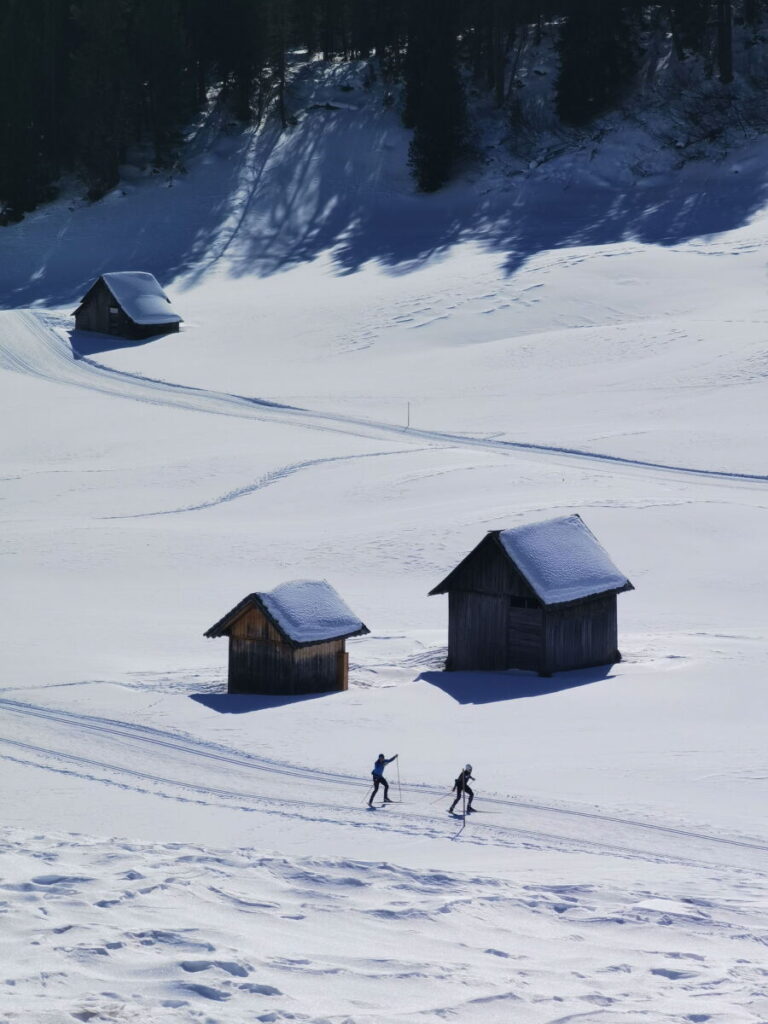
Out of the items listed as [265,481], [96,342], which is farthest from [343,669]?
[96,342]

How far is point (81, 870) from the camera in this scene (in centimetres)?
1672

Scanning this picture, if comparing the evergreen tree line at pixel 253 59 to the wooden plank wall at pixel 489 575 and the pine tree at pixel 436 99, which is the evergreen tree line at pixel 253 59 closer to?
the pine tree at pixel 436 99

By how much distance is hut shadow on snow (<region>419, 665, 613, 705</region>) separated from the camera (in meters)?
28.8

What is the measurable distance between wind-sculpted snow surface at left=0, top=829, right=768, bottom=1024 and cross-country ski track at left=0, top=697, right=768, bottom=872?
182 centimetres

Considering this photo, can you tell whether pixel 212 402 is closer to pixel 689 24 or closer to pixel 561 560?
pixel 561 560

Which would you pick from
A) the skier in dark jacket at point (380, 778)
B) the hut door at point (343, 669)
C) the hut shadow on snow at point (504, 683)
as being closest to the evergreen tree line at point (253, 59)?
the hut shadow on snow at point (504, 683)

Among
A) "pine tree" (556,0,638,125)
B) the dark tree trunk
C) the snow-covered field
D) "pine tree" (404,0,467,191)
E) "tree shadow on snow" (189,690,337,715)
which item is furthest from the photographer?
"pine tree" (404,0,467,191)

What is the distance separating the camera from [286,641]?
94.0 ft

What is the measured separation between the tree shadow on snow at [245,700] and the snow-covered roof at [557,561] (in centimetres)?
425

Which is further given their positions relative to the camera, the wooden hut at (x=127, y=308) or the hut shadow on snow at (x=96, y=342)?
the wooden hut at (x=127, y=308)

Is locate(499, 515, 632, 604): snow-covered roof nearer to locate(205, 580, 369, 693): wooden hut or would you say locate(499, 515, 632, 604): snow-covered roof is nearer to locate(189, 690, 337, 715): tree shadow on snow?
locate(205, 580, 369, 693): wooden hut

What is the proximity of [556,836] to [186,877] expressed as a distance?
19.6 ft

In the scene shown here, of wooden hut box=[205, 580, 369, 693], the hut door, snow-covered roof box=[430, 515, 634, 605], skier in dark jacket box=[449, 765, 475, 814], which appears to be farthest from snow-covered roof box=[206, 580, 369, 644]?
skier in dark jacket box=[449, 765, 475, 814]

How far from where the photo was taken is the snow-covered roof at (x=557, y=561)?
29.8 m
